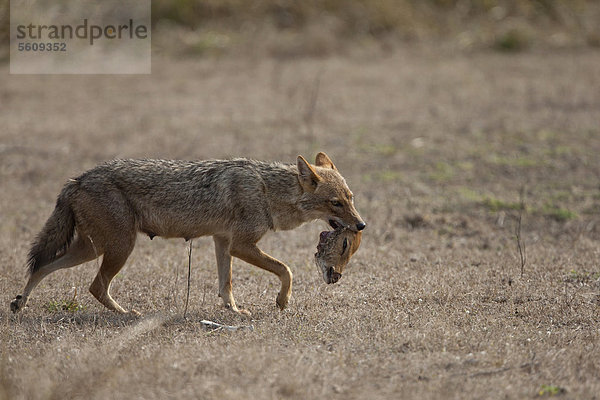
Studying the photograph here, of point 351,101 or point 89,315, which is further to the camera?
point 351,101

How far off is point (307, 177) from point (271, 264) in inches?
36.5

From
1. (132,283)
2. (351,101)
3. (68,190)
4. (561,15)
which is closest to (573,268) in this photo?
(132,283)

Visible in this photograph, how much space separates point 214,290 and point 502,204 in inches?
185

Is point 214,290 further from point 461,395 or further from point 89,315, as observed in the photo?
point 461,395

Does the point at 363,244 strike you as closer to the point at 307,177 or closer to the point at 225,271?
the point at 307,177

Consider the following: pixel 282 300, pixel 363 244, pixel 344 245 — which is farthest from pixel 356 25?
pixel 282 300

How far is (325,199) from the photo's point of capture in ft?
22.9

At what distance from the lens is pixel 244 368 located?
509cm

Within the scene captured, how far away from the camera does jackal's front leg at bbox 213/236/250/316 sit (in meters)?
6.93

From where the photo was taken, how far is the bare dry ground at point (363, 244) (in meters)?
5.10

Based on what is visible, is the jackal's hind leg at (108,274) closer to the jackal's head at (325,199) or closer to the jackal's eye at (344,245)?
the jackal's head at (325,199)

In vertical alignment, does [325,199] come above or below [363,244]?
above

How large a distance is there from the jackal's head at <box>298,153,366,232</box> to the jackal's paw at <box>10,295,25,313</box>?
9.05ft

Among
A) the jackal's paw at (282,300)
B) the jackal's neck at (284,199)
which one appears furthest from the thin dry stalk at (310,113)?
the jackal's paw at (282,300)
